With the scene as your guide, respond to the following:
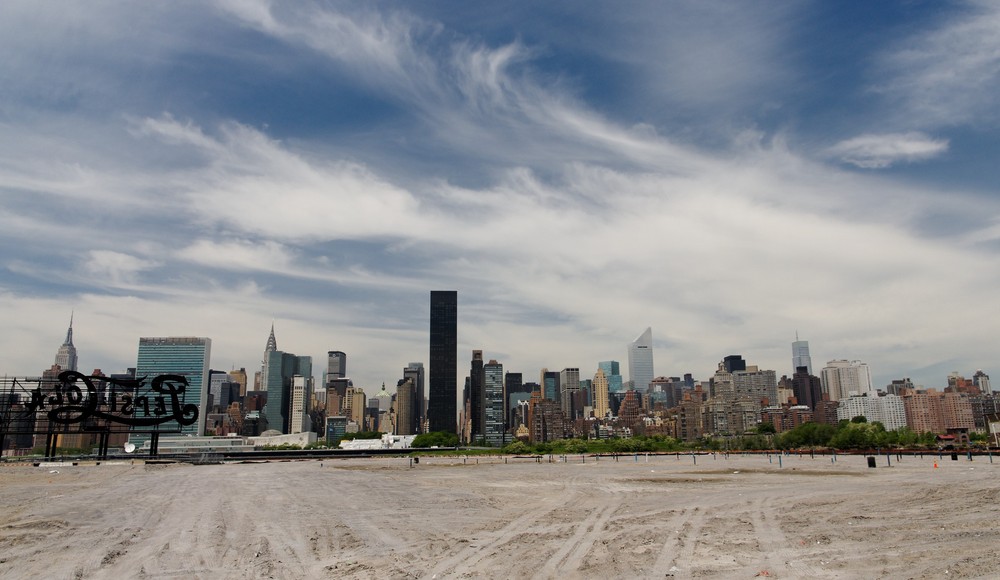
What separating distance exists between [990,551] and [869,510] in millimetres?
10077

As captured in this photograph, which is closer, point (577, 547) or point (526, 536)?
point (577, 547)

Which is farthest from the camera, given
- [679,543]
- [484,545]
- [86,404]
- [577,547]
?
[86,404]

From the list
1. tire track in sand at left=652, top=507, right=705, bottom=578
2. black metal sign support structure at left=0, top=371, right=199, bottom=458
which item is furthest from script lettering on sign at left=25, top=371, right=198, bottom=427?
tire track in sand at left=652, top=507, right=705, bottom=578

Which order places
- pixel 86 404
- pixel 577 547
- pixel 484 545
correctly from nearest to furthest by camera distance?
pixel 577 547, pixel 484 545, pixel 86 404

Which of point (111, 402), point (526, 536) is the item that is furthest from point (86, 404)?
point (526, 536)

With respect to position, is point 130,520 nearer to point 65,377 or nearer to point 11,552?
point 11,552


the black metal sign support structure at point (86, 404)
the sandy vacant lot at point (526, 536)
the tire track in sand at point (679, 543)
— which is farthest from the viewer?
the black metal sign support structure at point (86, 404)

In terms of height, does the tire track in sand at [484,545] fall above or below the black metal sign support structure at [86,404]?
below

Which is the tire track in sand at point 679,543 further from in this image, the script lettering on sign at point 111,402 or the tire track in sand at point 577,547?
the script lettering on sign at point 111,402

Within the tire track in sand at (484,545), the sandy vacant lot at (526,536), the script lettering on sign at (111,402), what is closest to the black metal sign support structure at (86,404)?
the script lettering on sign at (111,402)

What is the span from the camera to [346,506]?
35062 mm

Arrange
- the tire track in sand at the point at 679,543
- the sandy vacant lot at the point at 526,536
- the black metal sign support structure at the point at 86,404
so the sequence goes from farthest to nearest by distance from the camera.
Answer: the black metal sign support structure at the point at 86,404 → the sandy vacant lot at the point at 526,536 → the tire track in sand at the point at 679,543

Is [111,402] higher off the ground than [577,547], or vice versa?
[111,402]

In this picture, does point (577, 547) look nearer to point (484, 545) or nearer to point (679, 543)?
point (484, 545)
